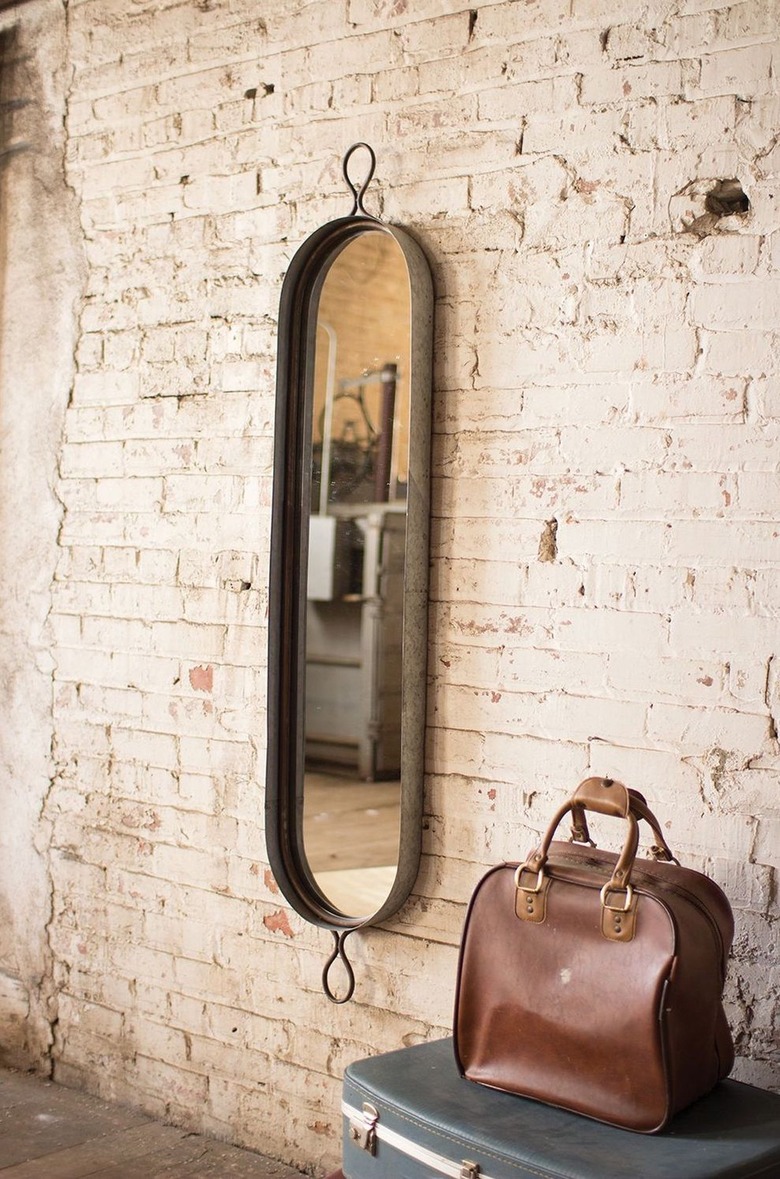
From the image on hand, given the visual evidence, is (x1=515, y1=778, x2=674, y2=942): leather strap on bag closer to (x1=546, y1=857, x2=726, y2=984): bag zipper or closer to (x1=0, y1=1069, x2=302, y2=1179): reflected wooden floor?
(x1=546, y1=857, x2=726, y2=984): bag zipper

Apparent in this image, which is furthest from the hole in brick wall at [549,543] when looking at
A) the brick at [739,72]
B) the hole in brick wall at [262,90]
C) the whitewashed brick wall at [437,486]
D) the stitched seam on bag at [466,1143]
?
the hole in brick wall at [262,90]

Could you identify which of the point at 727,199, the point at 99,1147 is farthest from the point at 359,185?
the point at 99,1147

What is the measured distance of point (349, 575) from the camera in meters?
2.26

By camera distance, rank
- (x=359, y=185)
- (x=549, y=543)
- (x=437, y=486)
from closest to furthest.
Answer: (x=549, y=543) < (x=437, y=486) < (x=359, y=185)

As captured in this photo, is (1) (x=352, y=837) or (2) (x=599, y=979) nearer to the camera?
(2) (x=599, y=979)

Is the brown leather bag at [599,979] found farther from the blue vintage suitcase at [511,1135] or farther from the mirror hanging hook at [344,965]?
the mirror hanging hook at [344,965]

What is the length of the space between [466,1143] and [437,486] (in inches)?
42.1

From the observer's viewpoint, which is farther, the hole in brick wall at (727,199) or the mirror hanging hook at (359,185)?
the mirror hanging hook at (359,185)

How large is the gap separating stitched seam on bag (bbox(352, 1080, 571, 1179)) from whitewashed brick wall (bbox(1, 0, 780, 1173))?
0.45 meters

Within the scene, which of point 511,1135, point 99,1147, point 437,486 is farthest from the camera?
point 99,1147

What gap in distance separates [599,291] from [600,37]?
0.41m

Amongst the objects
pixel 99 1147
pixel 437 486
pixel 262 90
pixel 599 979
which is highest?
pixel 262 90

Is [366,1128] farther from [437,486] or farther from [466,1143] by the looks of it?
[437,486]

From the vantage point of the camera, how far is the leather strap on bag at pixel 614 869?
5.06 ft
